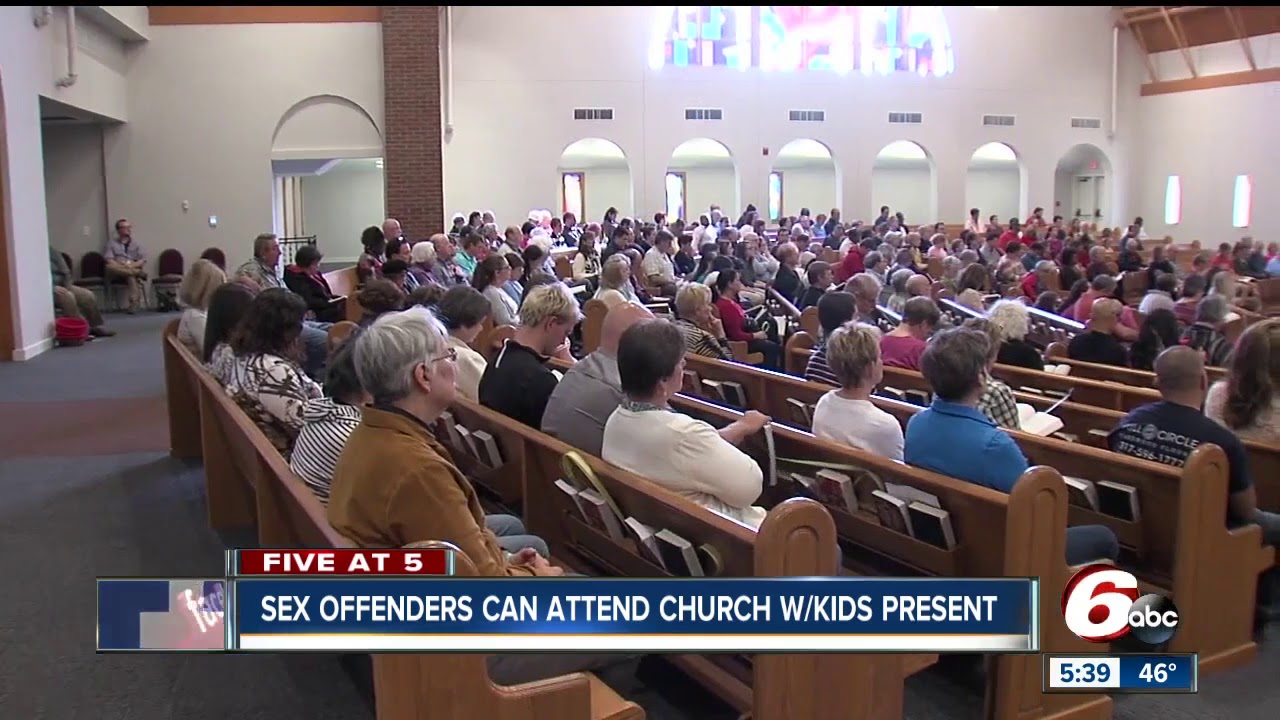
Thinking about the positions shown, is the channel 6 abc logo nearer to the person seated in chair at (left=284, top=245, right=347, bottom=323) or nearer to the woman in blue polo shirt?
the woman in blue polo shirt

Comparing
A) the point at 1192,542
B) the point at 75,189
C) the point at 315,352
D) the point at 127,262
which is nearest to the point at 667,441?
the point at 1192,542

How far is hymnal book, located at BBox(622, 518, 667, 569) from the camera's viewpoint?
2.46 metres

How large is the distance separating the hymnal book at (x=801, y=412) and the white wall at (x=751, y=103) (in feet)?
38.9

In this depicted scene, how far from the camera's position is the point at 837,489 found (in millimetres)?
3031

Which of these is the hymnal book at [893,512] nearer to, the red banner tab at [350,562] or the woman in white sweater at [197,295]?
the red banner tab at [350,562]

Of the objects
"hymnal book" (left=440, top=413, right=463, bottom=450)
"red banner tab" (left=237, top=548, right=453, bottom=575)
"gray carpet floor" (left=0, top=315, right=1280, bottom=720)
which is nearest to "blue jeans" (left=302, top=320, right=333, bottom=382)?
"gray carpet floor" (left=0, top=315, right=1280, bottom=720)

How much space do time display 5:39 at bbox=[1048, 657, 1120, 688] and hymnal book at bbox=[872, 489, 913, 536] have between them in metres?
0.48

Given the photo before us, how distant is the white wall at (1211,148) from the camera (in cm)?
1766

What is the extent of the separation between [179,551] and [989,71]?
687 inches

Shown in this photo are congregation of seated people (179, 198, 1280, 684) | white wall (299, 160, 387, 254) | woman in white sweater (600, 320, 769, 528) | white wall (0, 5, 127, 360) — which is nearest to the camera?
congregation of seated people (179, 198, 1280, 684)

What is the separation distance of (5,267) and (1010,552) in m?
9.03

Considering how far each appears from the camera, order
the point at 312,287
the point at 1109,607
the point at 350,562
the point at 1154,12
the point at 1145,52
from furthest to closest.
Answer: the point at 1145,52 → the point at 1154,12 → the point at 312,287 → the point at 1109,607 → the point at 350,562

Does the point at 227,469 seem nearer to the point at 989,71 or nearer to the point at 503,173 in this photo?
the point at 503,173

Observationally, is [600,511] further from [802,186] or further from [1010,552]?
[802,186]
